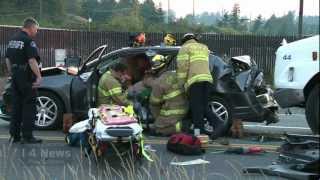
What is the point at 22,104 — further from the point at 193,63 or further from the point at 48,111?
the point at 193,63

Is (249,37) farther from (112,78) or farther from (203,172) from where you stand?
(203,172)

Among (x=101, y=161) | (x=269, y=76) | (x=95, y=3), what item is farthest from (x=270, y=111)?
(x=95, y=3)

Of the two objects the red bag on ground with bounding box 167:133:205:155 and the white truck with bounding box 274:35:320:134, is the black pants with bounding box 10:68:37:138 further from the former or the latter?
the white truck with bounding box 274:35:320:134

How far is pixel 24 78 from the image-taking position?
9.38 meters

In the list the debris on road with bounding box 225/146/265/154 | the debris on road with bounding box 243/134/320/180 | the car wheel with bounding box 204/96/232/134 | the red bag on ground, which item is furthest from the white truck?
the debris on road with bounding box 243/134/320/180

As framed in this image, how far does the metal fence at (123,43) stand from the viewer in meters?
27.3

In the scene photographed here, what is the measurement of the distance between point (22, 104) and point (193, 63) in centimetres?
255

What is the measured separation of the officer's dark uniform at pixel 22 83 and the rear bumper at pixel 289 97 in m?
3.42

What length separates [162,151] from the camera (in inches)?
361

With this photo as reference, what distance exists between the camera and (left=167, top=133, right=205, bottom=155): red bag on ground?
883cm

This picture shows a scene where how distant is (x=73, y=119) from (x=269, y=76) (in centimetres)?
1636

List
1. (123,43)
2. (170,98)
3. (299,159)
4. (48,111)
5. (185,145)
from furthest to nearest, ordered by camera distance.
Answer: (123,43) → (48,111) → (170,98) → (185,145) → (299,159)

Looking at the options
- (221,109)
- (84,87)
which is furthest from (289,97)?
(84,87)

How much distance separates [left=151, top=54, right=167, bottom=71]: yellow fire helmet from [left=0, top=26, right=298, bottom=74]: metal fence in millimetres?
16250
